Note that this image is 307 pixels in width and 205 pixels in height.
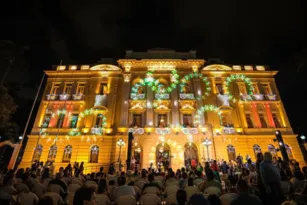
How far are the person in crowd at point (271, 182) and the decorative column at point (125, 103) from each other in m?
17.4

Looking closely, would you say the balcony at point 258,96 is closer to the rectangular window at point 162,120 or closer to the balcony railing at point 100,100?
the rectangular window at point 162,120

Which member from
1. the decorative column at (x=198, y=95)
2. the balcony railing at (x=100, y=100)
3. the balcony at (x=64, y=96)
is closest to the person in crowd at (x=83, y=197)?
the decorative column at (x=198, y=95)

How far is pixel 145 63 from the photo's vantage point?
24922 millimetres

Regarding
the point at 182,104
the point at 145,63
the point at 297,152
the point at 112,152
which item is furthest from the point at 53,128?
the point at 297,152

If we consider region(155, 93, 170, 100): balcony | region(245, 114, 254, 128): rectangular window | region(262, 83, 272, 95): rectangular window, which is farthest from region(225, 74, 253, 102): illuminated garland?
region(155, 93, 170, 100): balcony

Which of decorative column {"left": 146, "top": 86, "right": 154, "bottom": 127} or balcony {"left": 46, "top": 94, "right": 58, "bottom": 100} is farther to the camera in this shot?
balcony {"left": 46, "top": 94, "right": 58, "bottom": 100}

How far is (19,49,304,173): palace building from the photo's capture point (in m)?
20.0

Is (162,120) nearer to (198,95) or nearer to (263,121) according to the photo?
(198,95)

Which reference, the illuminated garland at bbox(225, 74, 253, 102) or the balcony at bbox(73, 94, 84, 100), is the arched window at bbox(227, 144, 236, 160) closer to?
the illuminated garland at bbox(225, 74, 253, 102)

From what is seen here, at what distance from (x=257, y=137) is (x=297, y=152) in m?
4.60

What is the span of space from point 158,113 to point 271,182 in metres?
17.6

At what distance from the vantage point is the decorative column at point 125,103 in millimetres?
21275

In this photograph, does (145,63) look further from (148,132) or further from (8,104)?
(8,104)

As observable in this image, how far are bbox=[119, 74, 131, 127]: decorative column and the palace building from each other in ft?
0.42
